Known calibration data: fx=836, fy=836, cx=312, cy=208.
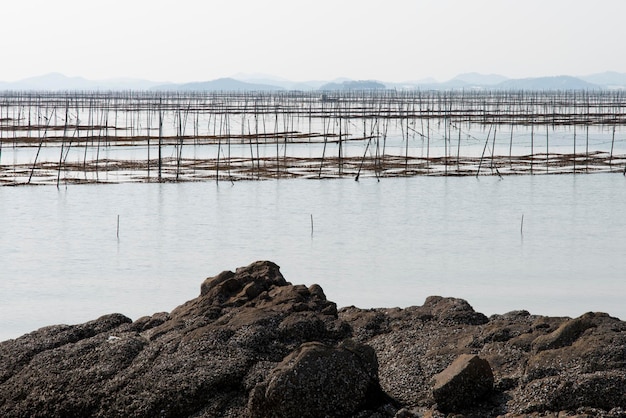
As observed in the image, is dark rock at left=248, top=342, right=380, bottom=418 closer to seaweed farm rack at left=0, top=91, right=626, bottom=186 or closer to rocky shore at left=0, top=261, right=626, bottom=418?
rocky shore at left=0, top=261, right=626, bottom=418

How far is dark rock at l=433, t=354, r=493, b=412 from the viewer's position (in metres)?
5.48

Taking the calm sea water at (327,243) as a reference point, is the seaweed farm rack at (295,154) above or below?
above

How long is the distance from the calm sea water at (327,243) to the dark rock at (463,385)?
18.0 feet

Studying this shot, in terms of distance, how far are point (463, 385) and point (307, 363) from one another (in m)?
1.04

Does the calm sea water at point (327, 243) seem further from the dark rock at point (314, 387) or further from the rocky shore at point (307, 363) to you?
the dark rock at point (314, 387)

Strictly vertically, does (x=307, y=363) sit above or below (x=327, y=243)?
above

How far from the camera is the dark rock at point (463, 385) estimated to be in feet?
18.0

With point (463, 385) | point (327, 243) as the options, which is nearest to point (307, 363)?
point (463, 385)

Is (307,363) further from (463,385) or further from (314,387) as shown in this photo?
(463,385)

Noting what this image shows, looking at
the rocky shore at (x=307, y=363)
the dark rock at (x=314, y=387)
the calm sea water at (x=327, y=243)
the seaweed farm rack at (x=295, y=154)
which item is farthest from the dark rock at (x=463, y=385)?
the seaweed farm rack at (x=295, y=154)

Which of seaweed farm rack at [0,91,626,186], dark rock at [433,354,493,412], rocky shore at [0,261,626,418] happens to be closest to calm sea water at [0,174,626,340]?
seaweed farm rack at [0,91,626,186]

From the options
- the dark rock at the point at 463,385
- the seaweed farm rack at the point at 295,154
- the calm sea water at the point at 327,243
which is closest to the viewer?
the dark rock at the point at 463,385

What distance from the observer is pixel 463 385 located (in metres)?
5.50

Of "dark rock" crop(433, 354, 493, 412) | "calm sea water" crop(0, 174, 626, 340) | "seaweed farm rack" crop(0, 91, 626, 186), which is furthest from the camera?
"seaweed farm rack" crop(0, 91, 626, 186)
